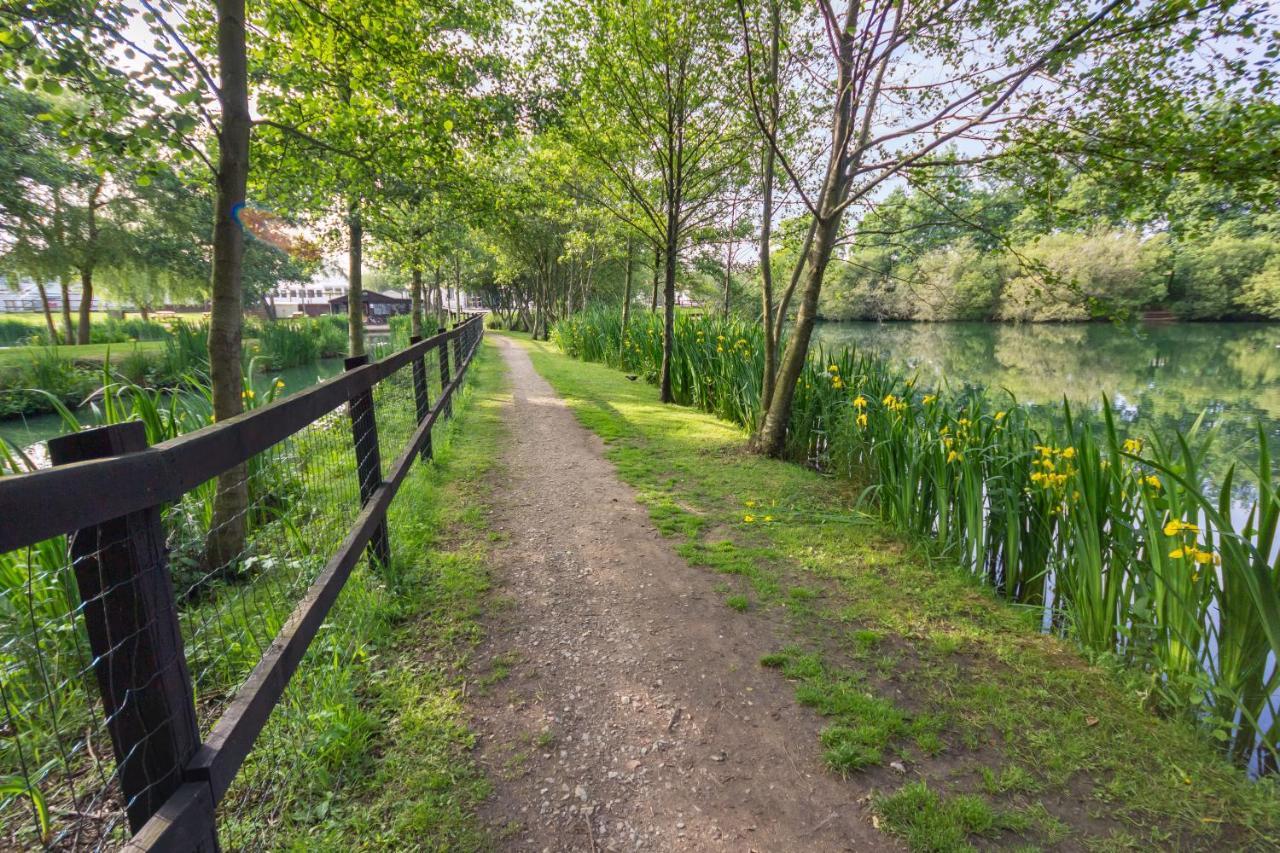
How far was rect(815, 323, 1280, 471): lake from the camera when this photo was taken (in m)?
9.23

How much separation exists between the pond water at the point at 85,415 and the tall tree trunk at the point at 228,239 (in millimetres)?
517

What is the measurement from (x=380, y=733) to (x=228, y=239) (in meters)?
2.85

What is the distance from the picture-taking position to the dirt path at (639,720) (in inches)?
67.7

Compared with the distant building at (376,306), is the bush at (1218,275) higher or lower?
higher

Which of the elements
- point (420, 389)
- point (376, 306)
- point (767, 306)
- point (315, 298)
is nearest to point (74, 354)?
point (420, 389)

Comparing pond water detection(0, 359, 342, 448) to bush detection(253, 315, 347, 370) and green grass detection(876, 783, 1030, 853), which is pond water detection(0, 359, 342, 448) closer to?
bush detection(253, 315, 347, 370)

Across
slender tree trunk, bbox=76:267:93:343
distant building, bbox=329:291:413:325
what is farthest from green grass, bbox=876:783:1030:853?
distant building, bbox=329:291:413:325

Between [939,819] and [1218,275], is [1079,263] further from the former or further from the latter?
[939,819]

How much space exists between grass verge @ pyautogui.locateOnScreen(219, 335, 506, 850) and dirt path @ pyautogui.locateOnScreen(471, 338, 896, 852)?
0.14 metres

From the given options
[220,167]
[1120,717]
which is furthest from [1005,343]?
[220,167]

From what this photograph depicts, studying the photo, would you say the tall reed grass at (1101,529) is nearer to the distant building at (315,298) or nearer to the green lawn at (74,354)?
the green lawn at (74,354)

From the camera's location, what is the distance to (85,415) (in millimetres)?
10219

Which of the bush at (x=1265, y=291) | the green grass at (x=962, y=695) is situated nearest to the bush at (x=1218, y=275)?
the bush at (x=1265, y=291)

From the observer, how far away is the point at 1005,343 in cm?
2583
